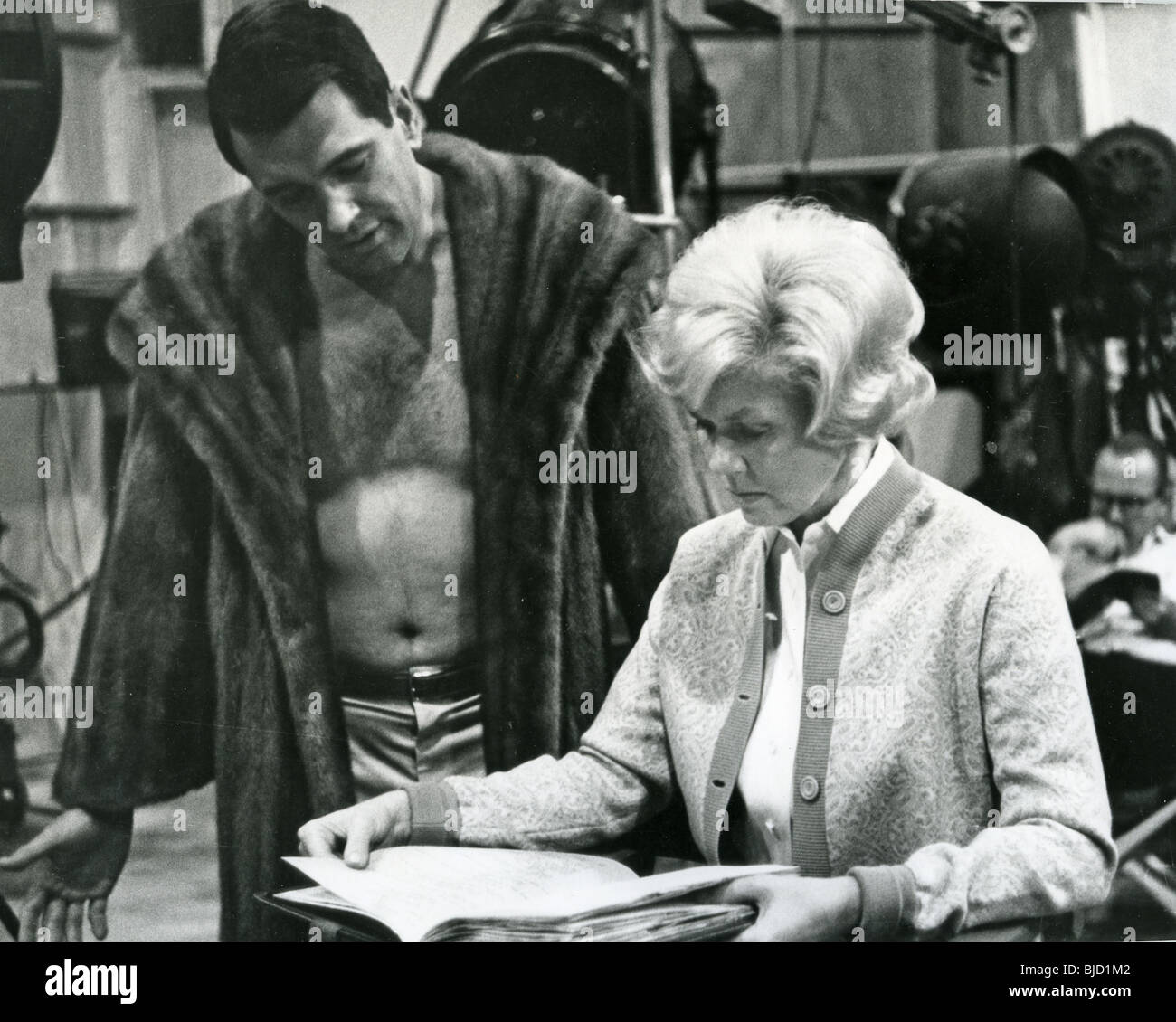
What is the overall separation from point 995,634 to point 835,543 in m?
0.28

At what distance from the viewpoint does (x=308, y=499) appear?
269 cm

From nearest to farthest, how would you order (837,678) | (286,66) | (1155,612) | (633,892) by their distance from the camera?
(633,892)
(837,678)
(286,66)
(1155,612)

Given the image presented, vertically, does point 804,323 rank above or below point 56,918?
above

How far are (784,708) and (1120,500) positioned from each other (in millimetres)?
946

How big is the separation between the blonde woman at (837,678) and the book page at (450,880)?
2.8 inches

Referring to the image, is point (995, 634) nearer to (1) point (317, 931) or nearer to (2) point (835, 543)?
(2) point (835, 543)

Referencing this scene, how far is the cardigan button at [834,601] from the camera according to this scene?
7.17 ft

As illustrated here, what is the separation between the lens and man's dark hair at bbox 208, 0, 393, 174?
8.66 ft

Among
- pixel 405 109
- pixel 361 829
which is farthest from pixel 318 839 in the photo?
pixel 405 109

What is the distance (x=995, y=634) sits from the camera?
209 cm

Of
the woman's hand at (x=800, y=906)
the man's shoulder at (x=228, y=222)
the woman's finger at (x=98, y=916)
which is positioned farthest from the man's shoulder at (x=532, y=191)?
the woman's finger at (x=98, y=916)

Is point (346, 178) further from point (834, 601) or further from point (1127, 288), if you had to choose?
point (1127, 288)

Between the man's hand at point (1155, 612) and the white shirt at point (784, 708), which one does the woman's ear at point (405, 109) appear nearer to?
the white shirt at point (784, 708)
